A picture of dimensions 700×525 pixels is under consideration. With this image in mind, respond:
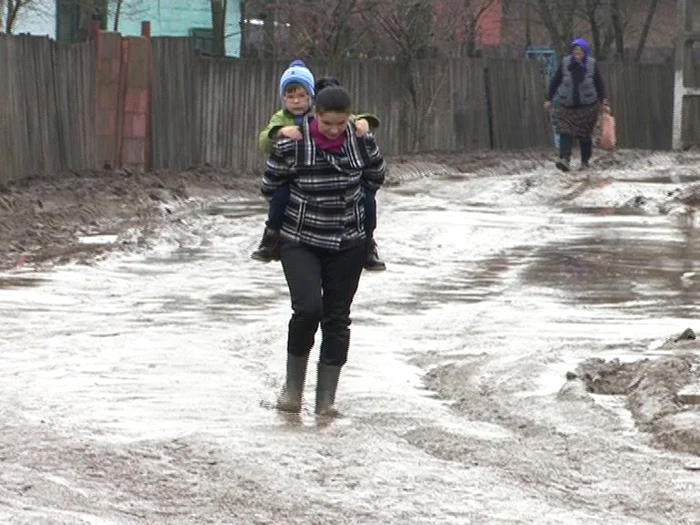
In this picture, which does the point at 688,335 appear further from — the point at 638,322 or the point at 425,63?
the point at 425,63

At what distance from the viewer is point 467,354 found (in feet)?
32.2

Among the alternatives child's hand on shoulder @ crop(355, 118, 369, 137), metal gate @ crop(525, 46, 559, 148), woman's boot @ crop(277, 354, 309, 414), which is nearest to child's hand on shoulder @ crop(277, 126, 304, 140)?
child's hand on shoulder @ crop(355, 118, 369, 137)

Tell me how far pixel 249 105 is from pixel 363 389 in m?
14.9

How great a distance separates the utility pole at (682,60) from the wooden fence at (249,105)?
0.59 meters

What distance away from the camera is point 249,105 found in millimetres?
23344

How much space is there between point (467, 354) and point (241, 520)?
12.9 feet

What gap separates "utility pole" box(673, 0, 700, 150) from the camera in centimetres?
2953

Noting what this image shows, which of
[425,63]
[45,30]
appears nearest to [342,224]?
[425,63]

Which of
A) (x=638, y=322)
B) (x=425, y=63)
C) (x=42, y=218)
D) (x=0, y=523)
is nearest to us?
(x=0, y=523)

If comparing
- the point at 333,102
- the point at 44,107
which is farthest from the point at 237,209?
the point at 333,102

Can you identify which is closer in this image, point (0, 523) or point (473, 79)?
point (0, 523)

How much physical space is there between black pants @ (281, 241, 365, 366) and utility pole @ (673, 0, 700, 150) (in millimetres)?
22235

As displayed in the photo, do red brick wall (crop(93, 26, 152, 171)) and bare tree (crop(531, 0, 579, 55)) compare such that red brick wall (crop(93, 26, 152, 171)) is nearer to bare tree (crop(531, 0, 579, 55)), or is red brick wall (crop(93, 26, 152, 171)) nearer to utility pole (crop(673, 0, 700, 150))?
utility pole (crop(673, 0, 700, 150))

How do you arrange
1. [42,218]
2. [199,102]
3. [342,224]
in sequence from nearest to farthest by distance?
[342,224], [42,218], [199,102]
